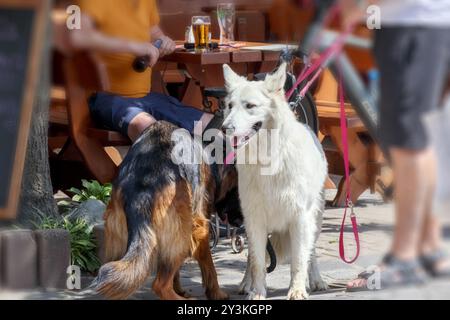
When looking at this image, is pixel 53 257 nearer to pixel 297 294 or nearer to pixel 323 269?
pixel 297 294

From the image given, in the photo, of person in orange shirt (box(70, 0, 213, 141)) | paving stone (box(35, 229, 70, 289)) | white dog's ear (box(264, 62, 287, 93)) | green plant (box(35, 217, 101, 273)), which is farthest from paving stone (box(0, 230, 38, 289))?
white dog's ear (box(264, 62, 287, 93))

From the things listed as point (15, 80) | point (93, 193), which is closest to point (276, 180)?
point (93, 193)

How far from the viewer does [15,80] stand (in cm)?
307

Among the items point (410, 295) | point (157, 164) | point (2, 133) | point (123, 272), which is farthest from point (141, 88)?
point (410, 295)

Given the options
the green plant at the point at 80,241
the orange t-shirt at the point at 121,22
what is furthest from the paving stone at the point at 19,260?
the orange t-shirt at the point at 121,22

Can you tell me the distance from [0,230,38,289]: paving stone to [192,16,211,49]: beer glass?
1.40m

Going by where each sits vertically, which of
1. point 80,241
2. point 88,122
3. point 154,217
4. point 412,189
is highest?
point 412,189

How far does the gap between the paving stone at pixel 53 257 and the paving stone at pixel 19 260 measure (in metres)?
0.05

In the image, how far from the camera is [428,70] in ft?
9.14

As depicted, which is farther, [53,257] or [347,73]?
[53,257]

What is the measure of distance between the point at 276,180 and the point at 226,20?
0.81 m

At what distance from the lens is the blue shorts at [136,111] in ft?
15.5

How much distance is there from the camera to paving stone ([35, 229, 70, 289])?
4766 mm

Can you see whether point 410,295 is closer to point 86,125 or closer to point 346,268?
point 346,268
